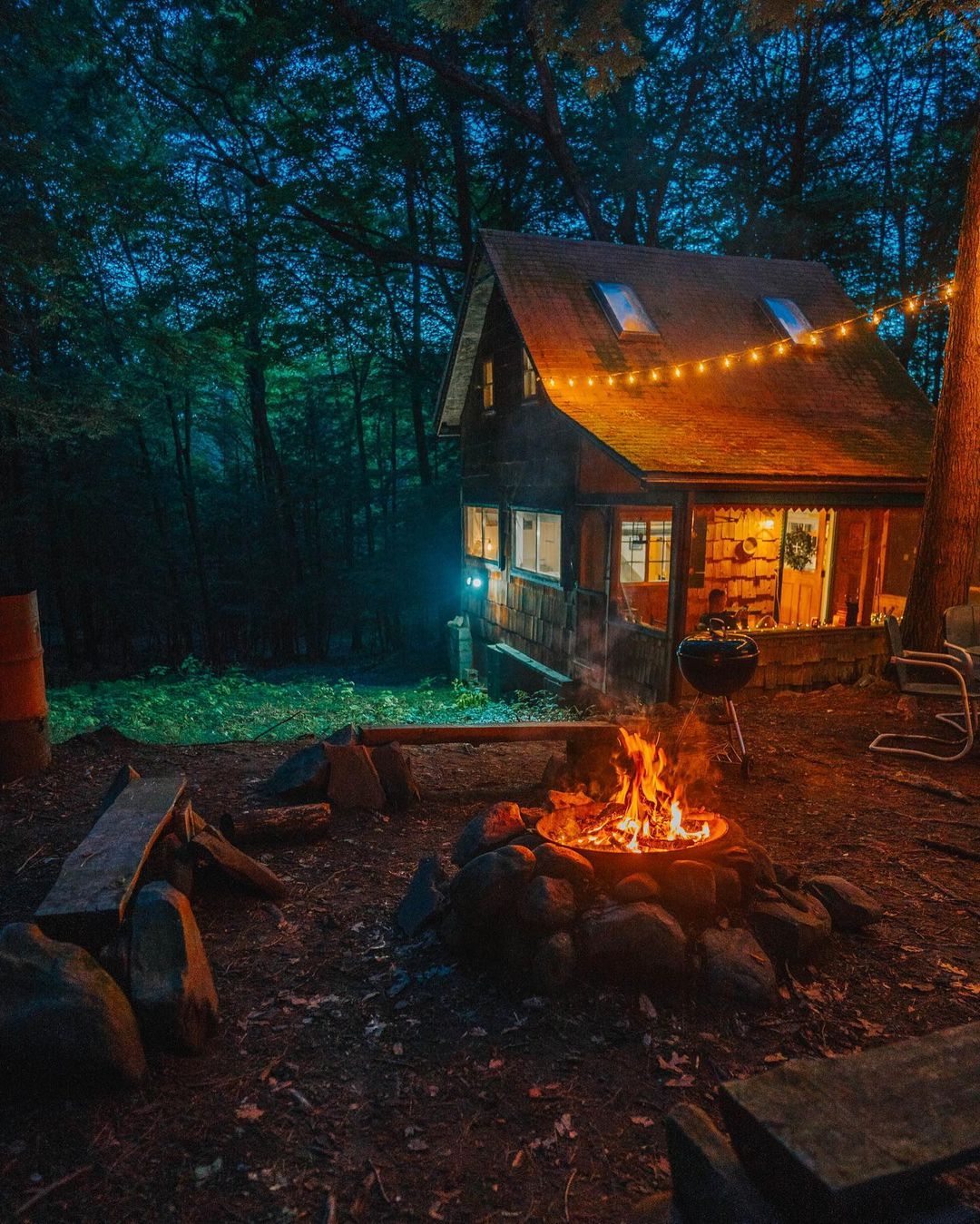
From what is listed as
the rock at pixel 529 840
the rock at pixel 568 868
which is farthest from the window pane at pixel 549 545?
the rock at pixel 568 868

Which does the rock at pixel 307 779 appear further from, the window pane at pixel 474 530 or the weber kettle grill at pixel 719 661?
the window pane at pixel 474 530

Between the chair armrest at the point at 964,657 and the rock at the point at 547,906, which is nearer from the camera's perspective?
the rock at the point at 547,906

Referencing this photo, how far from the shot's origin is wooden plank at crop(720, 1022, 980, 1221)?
1965 millimetres

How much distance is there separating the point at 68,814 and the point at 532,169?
71.2ft

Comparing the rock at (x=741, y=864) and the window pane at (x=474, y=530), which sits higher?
the window pane at (x=474, y=530)

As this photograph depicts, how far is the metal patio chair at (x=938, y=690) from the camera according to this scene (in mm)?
6787

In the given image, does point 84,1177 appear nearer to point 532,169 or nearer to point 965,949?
point 965,949

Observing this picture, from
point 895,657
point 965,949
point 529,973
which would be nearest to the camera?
point 529,973

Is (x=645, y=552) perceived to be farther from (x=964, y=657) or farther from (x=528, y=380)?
(x=964, y=657)

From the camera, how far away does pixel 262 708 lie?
12867 millimetres

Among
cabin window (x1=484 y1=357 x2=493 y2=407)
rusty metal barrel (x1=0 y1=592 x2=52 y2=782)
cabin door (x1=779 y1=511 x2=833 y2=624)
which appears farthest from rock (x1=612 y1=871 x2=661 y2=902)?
cabin window (x1=484 y1=357 x2=493 y2=407)

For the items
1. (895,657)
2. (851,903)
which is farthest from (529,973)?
(895,657)

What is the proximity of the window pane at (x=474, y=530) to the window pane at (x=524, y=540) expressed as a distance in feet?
6.42

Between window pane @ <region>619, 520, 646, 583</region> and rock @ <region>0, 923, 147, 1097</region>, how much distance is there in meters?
11.8
